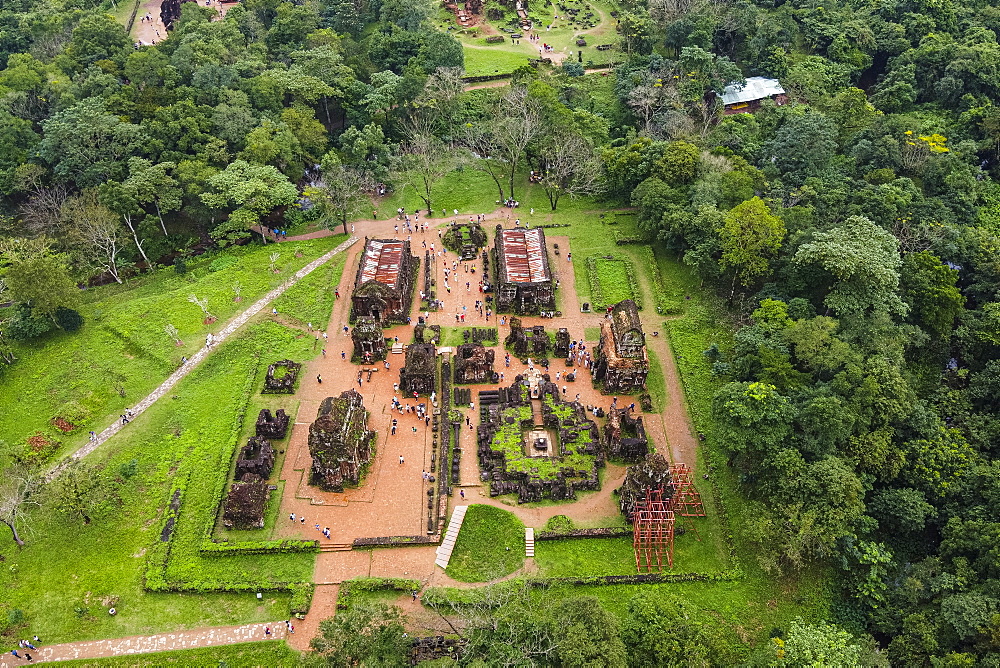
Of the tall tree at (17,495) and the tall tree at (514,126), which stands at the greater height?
the tall tree at (514,126)

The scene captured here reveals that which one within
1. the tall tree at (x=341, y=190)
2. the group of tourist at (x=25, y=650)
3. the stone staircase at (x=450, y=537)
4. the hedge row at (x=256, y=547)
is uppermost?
the tall tree at (x=341, y=190)

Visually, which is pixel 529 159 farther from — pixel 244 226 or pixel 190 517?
pixel 190 517

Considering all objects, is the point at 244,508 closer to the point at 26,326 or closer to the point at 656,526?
the point at 656,526

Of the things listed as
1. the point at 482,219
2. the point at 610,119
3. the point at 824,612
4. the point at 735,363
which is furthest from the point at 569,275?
the point at 824,612

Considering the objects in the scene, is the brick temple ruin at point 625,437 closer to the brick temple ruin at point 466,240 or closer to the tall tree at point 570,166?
the brick temple ruin at point 466,240

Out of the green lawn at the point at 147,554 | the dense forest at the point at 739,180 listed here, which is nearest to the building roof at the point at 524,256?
the dense forest at the point at 739,180

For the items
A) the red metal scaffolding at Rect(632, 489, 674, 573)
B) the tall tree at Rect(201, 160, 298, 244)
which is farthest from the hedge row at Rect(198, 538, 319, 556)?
the tall tree at Rect(201, 160, 298, 244)

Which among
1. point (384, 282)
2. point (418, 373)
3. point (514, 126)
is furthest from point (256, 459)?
point (514, 126)
